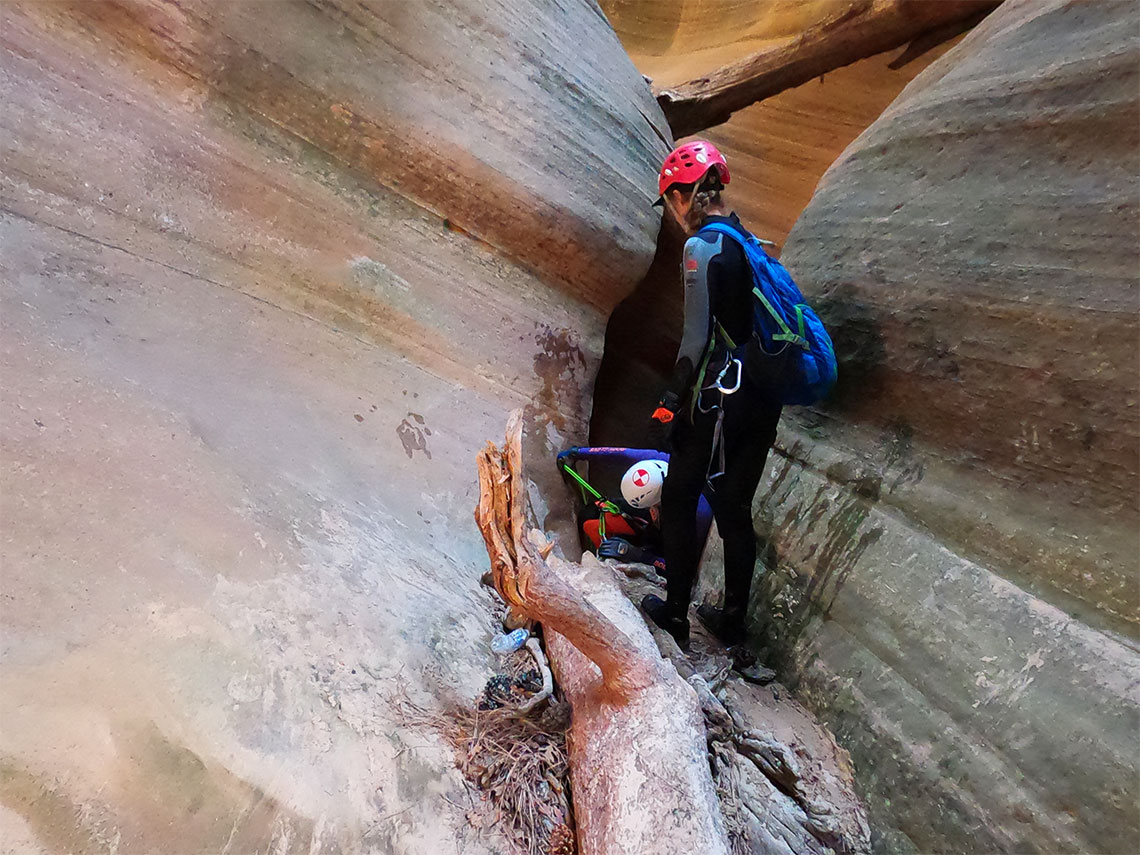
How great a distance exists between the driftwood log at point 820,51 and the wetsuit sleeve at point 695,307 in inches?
182

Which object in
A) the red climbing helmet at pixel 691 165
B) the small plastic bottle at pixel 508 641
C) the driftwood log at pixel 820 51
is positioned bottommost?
the small plastic bottle at pixel 508 641

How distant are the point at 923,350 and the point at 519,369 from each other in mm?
2270

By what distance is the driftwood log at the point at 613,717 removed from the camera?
2043 mm

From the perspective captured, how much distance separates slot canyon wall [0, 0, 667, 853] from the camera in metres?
1.98

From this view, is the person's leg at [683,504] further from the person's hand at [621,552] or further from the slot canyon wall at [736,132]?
the slot canyon wall at [736,132]

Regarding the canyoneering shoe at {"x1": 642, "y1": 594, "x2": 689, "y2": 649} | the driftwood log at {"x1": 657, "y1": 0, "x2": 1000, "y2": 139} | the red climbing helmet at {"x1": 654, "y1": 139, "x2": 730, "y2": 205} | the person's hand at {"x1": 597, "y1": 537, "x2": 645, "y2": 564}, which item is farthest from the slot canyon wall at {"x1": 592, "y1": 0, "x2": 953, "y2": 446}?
the canyoneering shoe at {"x1": 642, "y1": 594, "x2": 689, "y2": 649}

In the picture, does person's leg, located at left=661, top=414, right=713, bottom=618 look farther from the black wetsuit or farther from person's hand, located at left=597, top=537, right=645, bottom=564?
person's hand, located at left=597, top=537, right=645, bottom=564

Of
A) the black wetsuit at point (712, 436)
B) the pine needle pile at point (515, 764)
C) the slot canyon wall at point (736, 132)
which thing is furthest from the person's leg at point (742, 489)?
the slot canyon wall at point (736, 132)

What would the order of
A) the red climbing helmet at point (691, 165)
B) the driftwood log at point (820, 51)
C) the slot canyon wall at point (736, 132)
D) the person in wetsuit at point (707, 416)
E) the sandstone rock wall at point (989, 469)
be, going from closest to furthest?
the sandstone rock wall at point (989, 469) < the person in wetsuit at point (707, 416) < the red climbing helmet at point (691, 165) < the driftwood log at point (820, 51) < the slot canyon wall at point (736, 132)

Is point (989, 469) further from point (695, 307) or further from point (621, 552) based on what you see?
point (621, 552)

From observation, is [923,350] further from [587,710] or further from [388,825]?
[388,825]

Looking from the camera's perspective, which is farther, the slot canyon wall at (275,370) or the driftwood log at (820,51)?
the driftwood log at (820,51)

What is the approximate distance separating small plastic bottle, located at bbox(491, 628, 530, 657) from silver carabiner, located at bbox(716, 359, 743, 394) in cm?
130

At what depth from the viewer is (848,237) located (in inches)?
138
